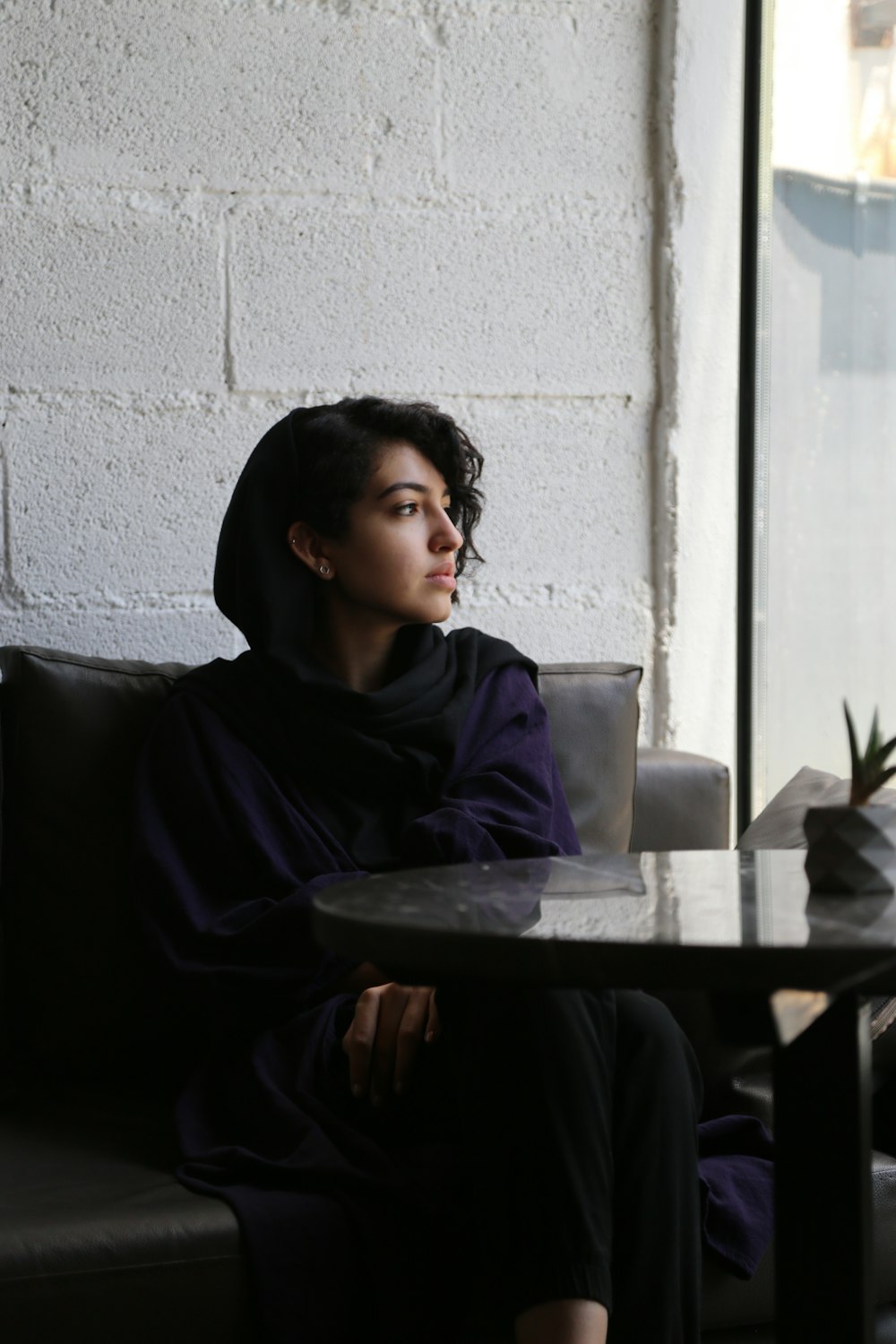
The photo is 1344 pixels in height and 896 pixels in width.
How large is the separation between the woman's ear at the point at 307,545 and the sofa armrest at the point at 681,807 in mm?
597

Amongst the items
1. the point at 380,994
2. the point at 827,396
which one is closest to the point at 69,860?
the point at 380,994

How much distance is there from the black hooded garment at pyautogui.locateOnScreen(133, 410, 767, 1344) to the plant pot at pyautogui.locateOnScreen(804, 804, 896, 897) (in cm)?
29

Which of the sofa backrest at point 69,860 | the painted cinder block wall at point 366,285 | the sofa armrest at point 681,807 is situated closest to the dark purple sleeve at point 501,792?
the sofa armrest at point 681,807

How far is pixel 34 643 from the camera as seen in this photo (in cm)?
230

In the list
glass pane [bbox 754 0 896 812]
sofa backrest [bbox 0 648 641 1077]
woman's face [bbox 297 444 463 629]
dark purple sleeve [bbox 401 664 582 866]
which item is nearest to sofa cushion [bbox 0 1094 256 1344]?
sofa backrest [bbox 0 648 641 1077]

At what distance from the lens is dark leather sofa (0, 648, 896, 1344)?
141 centimetres

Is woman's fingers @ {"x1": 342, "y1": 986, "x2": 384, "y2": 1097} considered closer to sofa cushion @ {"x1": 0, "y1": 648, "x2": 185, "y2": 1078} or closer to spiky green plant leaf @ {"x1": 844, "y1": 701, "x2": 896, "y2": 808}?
sofa cushion @ {"x1": 0, "y1": 648, "x2": 185, "y2": 1078}

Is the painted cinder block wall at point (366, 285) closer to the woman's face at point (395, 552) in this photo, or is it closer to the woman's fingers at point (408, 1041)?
the woman's face at point (395, 552)

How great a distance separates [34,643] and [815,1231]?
1572 millimetres

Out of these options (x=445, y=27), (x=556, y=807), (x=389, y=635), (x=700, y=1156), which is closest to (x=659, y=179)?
(x=445, y=27)

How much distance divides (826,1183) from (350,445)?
1.27 metres

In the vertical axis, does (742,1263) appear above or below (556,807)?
below

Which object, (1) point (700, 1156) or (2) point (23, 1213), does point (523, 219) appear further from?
(2) point (23, 1213)

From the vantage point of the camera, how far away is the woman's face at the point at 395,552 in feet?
6.76
